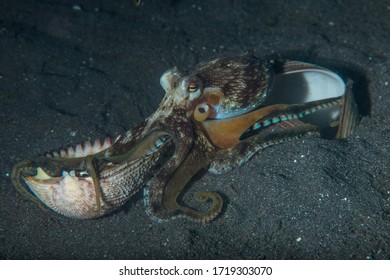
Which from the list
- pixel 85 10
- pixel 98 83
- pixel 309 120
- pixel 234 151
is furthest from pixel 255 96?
pixel 85 10

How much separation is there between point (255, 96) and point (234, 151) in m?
0.51

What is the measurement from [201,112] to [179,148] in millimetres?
398

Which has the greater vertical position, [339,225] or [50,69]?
[50,69]

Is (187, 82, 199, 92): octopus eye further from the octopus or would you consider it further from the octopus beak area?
the octopus beak area

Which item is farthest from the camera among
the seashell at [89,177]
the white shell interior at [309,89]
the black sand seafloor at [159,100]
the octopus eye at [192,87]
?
the white shell interior at [309,89]

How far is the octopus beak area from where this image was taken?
10.2 feet

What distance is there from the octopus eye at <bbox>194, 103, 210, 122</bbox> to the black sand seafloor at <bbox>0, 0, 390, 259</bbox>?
567mm

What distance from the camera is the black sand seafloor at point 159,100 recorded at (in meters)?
2.77

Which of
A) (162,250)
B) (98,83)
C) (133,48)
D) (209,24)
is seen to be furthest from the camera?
(209,24)

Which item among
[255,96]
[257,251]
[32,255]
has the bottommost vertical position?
[257,251]

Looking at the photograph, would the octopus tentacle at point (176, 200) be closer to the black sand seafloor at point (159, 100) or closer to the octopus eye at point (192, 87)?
the black sand seafloor at point (159, 100)

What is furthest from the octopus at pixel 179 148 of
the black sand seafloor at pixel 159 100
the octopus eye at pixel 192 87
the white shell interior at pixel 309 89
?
the white shell interior at pixel 309 89

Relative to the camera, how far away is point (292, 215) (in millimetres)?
2787

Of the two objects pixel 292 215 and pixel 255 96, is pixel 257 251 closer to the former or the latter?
pixel 292 215
